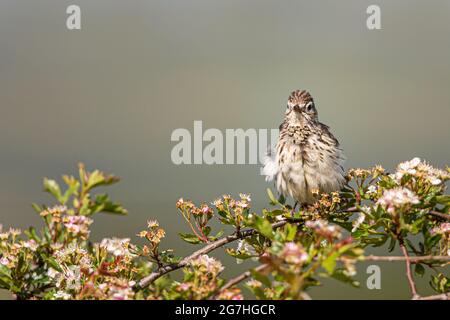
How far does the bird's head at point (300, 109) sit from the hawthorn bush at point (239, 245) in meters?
2.93

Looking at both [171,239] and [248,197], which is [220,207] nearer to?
[248,197]

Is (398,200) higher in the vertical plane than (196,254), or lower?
higher

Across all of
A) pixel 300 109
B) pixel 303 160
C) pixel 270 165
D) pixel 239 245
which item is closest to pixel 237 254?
pixel 239 245

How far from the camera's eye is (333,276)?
259 cm

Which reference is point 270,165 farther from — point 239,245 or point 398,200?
point 398,200

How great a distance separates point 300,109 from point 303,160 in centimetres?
86

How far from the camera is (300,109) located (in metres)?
7.43

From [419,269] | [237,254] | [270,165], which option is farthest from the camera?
[270,165]

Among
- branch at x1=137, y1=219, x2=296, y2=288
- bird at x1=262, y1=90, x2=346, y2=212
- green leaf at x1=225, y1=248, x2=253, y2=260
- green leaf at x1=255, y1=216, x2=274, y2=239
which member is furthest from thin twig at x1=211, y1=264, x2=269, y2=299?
bird at x1=262, y1=90, x2=346, y2=212

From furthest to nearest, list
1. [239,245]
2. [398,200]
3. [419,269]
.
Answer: [239,245] → [419,269] → [398,200]

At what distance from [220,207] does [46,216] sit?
1438 mm

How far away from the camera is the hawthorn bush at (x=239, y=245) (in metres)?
2.61

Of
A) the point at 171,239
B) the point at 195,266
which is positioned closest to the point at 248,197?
the point at 195,266

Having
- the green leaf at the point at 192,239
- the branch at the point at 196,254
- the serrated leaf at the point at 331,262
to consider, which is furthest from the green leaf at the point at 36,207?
the green leaf at the point at 192,239
